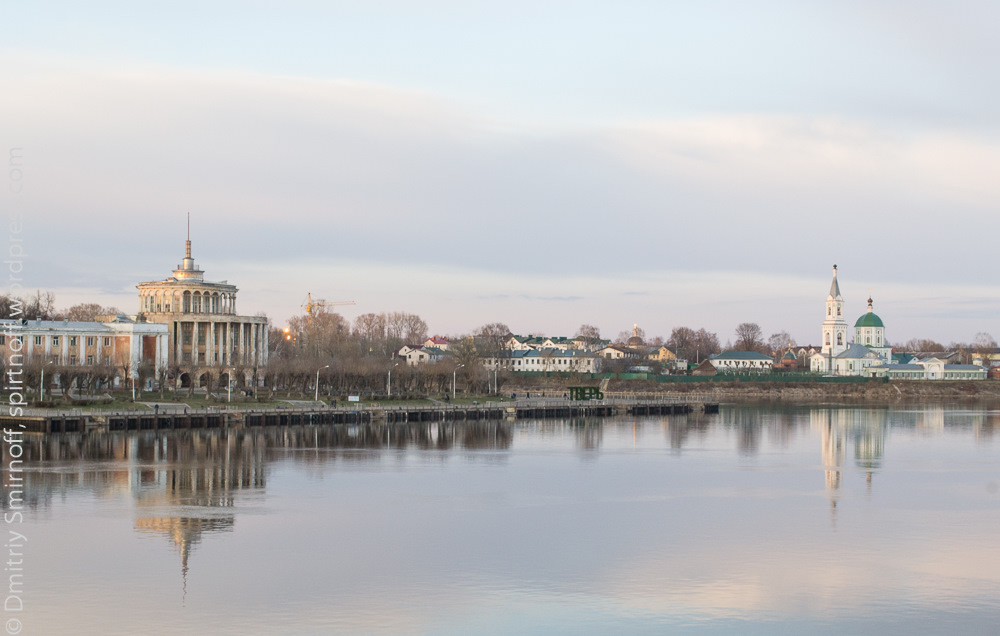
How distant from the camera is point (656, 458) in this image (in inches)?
2250

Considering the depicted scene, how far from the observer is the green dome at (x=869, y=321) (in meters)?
187

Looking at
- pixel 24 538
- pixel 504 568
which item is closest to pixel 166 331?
pixel 24 538

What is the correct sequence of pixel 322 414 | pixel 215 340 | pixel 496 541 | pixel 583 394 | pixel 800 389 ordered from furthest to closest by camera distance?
pixel 800 389 → pixel 215 340 → pixel 583 394 → pixel 322 414 → pixel 496 541

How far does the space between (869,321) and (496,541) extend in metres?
167

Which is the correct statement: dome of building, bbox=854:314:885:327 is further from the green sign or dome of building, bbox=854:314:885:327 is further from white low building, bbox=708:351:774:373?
the green sign

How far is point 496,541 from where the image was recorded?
1268 inches

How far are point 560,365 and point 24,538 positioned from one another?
472 feet

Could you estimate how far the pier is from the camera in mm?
62062

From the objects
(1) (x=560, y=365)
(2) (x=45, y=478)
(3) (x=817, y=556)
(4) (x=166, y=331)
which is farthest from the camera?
(1) (x=560, y=365)

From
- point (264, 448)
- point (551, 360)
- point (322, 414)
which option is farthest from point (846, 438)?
point (551, 360)

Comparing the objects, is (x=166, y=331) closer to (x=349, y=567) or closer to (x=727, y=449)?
(x=727, y=449)

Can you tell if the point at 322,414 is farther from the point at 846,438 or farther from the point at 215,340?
the point at 215,340

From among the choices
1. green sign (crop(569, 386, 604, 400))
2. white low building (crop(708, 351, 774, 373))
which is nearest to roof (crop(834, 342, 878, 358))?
white low building (crop(708, 351, 774, 373))

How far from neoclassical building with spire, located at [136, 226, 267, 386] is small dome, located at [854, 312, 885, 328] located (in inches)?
4268
